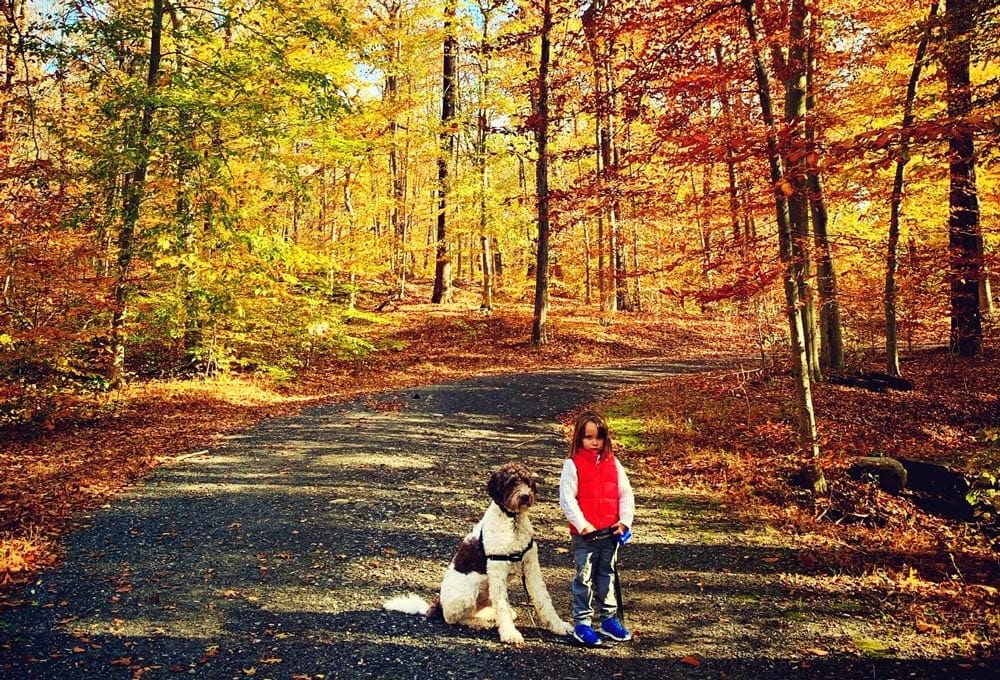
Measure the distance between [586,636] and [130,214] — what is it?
11143 mm

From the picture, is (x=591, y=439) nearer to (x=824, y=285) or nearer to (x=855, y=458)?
(x=855, y=458)

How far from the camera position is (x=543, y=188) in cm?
1950

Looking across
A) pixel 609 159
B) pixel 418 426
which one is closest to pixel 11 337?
pixel 418 426

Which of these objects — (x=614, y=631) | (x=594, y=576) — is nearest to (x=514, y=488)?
(x=594, y=576)

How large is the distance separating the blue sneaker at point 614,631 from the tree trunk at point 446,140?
64.2 feet

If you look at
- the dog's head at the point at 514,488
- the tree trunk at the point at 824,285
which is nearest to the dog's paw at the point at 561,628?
the dog's head at the point at 514,488

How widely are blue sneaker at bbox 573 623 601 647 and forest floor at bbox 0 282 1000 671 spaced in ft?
→ 2.51

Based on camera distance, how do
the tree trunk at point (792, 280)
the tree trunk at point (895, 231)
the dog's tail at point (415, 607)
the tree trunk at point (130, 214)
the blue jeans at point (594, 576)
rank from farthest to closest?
the tree trunk at point (895, 231)
the tree trunk at point (130, 214)
the tree trunk at point (792, 280)
the dog's tail at point (415, 607)
the blue jeans at point (594, 576)

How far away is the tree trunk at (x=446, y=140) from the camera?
22297mm

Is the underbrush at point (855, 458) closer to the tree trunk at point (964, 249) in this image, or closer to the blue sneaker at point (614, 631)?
the tree trunk at point (964, 249)

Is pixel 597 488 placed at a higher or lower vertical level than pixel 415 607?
higher

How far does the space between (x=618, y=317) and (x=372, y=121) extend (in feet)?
41.4

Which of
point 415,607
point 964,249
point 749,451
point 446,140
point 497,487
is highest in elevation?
point 446,140

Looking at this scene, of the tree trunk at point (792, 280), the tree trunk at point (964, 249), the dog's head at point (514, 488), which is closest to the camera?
the dog's head at point (514, 488)
